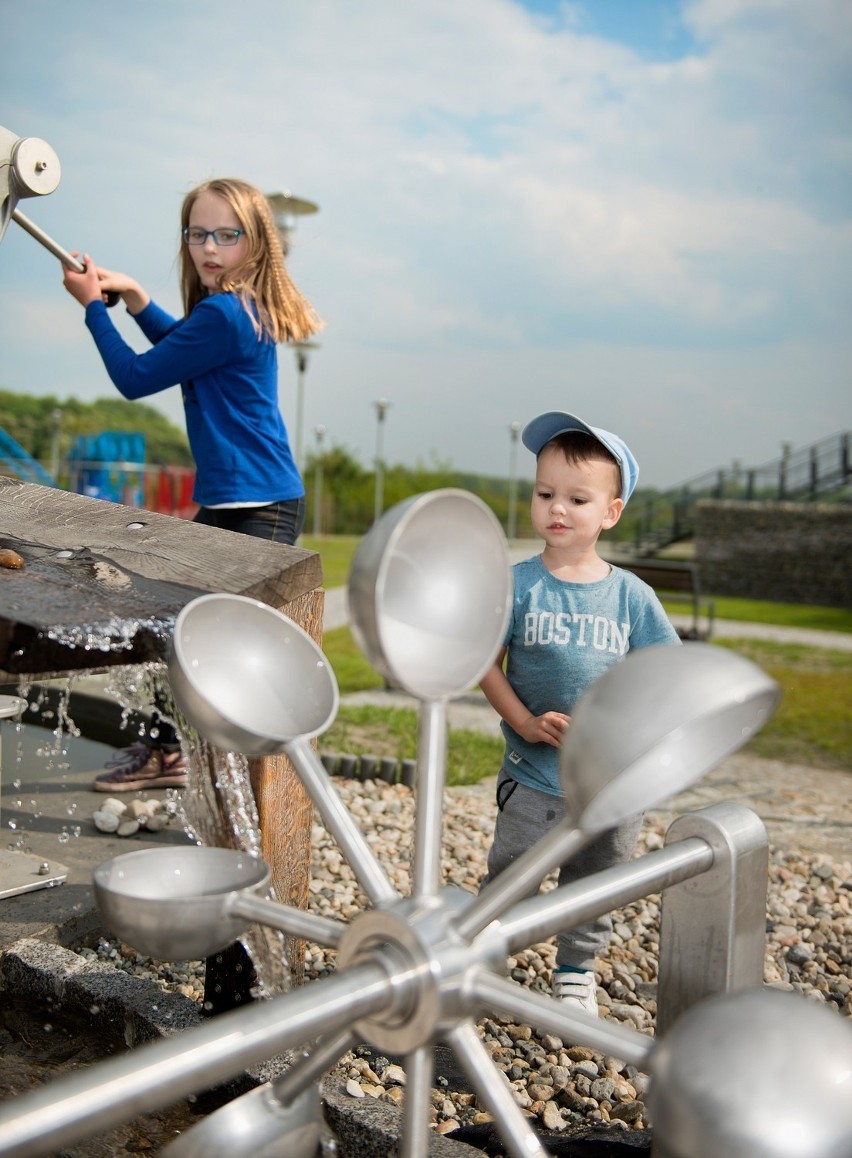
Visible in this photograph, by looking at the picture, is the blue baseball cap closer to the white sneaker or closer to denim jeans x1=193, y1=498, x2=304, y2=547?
the white sneaker

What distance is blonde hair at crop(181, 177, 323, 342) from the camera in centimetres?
304

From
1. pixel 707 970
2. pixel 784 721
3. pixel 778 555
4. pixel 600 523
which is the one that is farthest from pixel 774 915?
pixel 778 555

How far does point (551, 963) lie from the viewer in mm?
2785

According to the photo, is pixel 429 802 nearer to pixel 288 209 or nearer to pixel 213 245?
pixel 213 245

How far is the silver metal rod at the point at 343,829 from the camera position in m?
1.03

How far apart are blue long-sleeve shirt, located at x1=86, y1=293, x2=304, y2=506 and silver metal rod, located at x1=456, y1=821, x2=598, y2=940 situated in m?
2.30

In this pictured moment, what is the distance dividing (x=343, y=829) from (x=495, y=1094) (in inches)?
11.2

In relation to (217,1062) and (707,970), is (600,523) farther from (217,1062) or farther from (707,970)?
(217,1062)

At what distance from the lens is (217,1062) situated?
30.9 inches

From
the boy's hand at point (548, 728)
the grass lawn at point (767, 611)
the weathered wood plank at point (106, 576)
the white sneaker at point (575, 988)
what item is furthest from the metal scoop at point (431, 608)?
the grass lawn at point (767, 611)

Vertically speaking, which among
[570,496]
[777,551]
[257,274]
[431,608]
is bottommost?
[777,551]

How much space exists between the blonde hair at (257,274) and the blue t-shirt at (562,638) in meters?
1.36

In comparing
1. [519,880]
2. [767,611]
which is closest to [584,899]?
[519,880]

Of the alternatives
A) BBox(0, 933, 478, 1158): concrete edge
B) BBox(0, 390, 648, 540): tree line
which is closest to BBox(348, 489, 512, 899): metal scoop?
BBox(0, 933, 478, 1158): concrete edge
